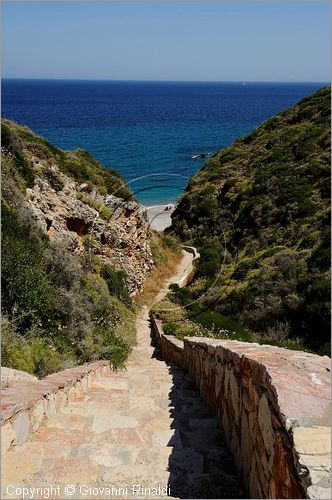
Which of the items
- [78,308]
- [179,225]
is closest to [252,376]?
[78,308]

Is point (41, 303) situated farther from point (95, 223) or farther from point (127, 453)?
point (95, 223)

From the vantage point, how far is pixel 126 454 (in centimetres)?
404

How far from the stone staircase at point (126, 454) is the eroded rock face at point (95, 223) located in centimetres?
886

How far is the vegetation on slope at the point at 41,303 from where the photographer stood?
7.29 metres

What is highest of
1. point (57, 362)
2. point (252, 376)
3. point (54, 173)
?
point (54, 173)

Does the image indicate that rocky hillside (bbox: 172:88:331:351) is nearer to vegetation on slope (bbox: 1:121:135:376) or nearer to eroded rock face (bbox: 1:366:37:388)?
vegetation on slope (bbox: 1:121:135:376)

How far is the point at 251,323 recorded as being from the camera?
14.5m

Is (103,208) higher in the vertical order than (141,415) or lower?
higher

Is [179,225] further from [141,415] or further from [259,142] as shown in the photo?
[141,415]

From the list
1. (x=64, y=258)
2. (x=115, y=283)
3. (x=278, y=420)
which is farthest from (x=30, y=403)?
(x=115, y=283)

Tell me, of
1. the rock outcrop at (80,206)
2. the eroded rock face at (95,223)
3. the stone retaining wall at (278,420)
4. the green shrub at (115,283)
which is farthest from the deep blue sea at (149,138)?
the stone retaining wall at (278,420)

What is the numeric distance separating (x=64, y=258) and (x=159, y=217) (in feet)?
91.5

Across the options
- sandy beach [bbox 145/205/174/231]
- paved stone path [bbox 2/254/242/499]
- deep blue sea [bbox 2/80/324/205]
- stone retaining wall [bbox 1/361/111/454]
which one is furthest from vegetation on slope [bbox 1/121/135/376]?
sandy beach [bbox 145/205/174/231]

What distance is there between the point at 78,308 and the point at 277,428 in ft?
24.9
